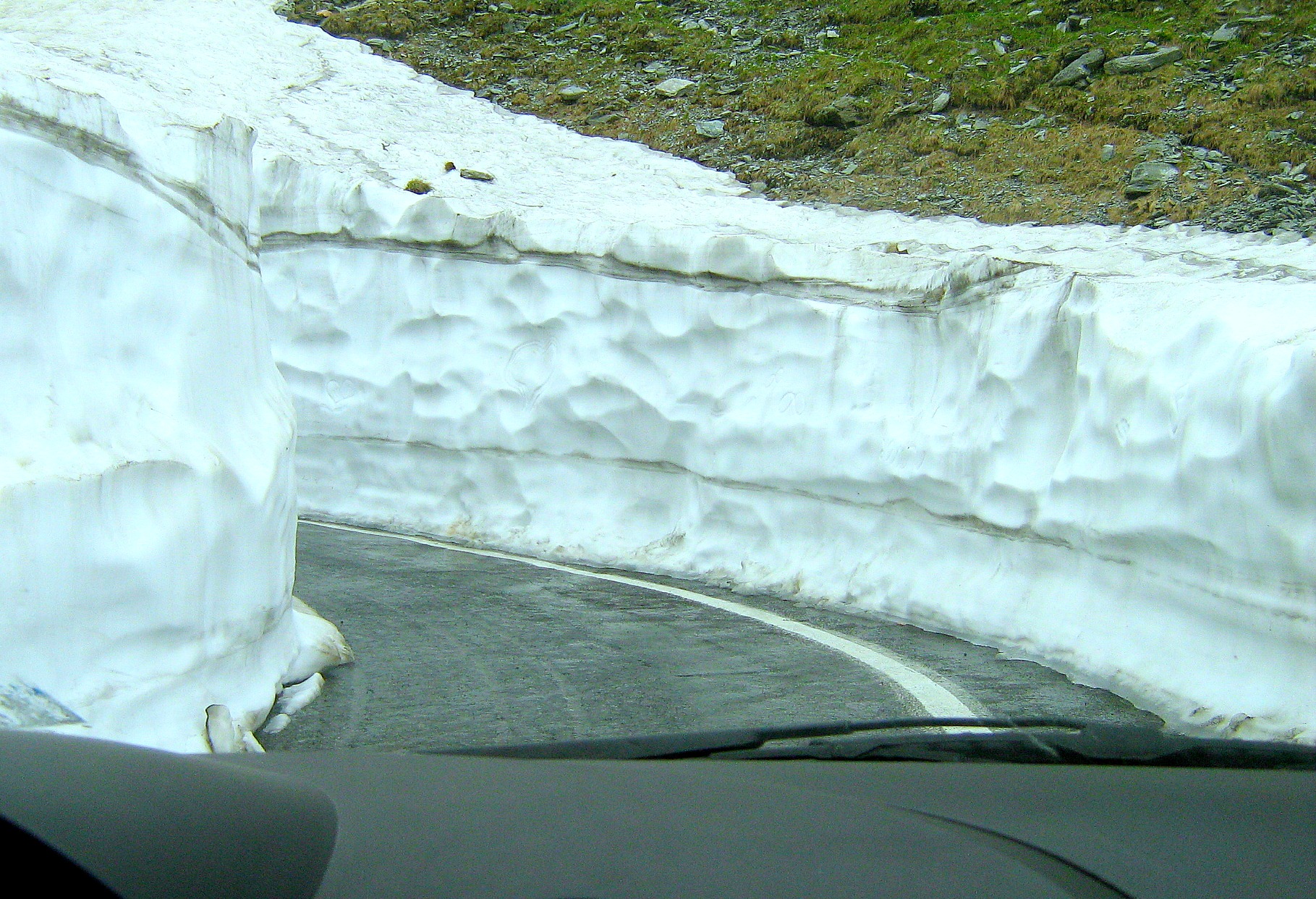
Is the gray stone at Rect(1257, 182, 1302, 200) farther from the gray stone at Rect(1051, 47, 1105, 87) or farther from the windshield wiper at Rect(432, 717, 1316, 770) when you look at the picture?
the windshield wiper at Rect(432, 717, 1316, 770)

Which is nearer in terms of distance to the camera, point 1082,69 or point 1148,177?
point 1148,177

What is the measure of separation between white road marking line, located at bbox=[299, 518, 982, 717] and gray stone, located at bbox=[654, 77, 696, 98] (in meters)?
9.43

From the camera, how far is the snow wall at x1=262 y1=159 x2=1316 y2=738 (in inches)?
189

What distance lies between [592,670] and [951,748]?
3120 millimetres

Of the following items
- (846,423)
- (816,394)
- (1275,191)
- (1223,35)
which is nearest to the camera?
(846,423)

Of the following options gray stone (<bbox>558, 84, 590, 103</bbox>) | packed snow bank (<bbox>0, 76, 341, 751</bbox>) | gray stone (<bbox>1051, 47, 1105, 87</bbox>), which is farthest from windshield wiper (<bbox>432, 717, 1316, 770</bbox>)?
gray stone (<bbox>558, 84, 590, 103</bbox>)

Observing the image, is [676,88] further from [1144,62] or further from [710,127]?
[1144,62]

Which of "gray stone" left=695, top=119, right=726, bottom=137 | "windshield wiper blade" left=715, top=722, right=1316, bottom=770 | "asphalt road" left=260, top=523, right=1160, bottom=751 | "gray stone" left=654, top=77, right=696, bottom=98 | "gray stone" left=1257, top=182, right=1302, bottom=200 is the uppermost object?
"gray stone" left=654, top=77, right=696, bottom=98

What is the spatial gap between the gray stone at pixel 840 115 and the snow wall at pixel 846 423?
6.54 metres

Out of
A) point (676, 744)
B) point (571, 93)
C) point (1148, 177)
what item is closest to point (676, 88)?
point (571, 93)

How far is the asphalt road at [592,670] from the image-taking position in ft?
14.5

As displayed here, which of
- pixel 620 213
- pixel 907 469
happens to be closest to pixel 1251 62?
A: pixel 620 213

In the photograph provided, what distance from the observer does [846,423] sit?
7.89 meters

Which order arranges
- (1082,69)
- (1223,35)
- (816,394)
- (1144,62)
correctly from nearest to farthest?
1. (816,394)
2. (1144,62)
3. (1223,35)
4. (1082,69)
